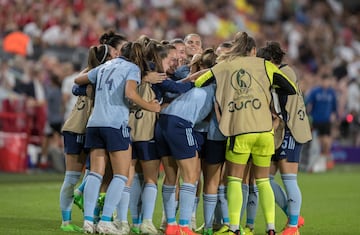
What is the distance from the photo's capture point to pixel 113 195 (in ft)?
35.6

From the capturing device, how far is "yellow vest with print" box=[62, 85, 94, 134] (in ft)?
37.8

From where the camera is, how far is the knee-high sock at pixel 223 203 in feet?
37.8

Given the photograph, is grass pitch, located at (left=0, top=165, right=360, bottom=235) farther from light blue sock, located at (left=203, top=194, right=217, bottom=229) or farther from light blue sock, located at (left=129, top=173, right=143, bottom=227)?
light blue sock, located at (left=203, top=194, right=217, bottom=229)

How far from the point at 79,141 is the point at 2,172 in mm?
10290

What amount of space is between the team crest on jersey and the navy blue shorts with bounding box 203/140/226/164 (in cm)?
77

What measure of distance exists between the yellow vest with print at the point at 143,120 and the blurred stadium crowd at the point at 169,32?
4705 millimetres

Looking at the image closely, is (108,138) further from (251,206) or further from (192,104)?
(251,206)

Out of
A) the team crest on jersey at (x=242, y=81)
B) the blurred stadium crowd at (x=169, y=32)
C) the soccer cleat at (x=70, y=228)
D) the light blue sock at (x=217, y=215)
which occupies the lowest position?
the soccer cleat at (x=70, y=228)

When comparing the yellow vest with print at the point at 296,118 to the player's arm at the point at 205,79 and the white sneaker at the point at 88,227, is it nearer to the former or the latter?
the player's arm at the point at 205,79

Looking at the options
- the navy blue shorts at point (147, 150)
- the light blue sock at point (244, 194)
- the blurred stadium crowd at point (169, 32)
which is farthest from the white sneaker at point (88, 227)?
the blurred stadium crowd at point (169, 32)

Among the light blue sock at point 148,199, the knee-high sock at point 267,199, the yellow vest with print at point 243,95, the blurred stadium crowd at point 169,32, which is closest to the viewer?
the yellow vest with print at point 243,95

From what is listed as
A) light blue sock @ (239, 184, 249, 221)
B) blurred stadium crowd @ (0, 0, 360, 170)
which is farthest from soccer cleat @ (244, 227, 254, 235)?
blurred stadium crowd @ (0, 0, 360, 170)

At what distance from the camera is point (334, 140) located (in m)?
28.0

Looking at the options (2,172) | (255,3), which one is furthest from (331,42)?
(2,172)
